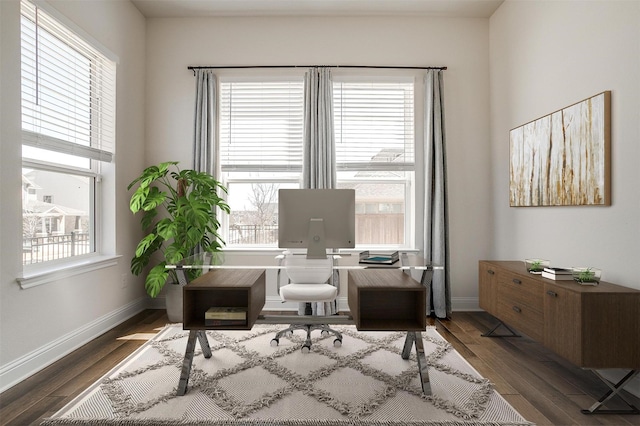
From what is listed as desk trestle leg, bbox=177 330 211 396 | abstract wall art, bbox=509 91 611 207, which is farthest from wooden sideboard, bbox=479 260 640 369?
desk trestle leg, bbox=177 330 211 396

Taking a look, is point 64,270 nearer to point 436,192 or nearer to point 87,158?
point 87,158

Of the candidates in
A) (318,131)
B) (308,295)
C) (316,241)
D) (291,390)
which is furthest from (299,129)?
(291,390)

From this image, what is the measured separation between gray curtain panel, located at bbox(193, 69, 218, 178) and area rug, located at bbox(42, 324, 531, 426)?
1.90 meters

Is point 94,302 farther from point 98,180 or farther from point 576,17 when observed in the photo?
point 576,17

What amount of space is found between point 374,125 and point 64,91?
2.93 metres

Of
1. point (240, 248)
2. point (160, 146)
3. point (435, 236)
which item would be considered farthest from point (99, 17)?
point (435, 236)

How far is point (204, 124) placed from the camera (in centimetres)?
397

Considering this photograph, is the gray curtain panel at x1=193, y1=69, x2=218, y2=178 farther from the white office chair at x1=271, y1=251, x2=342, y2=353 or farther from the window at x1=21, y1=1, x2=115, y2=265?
the white office chair at x1=271, y1=251, x2=342, y2=353

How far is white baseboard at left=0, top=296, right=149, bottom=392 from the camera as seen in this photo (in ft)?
7.52

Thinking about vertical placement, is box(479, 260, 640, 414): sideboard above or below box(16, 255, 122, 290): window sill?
below

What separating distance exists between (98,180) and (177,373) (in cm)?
203

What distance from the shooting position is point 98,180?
3418 millimetres

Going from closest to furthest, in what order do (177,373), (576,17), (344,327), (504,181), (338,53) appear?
(177,373) < (576,17) < (344,327) < (504,181) < (338,53)

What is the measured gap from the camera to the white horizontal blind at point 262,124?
4.12m
